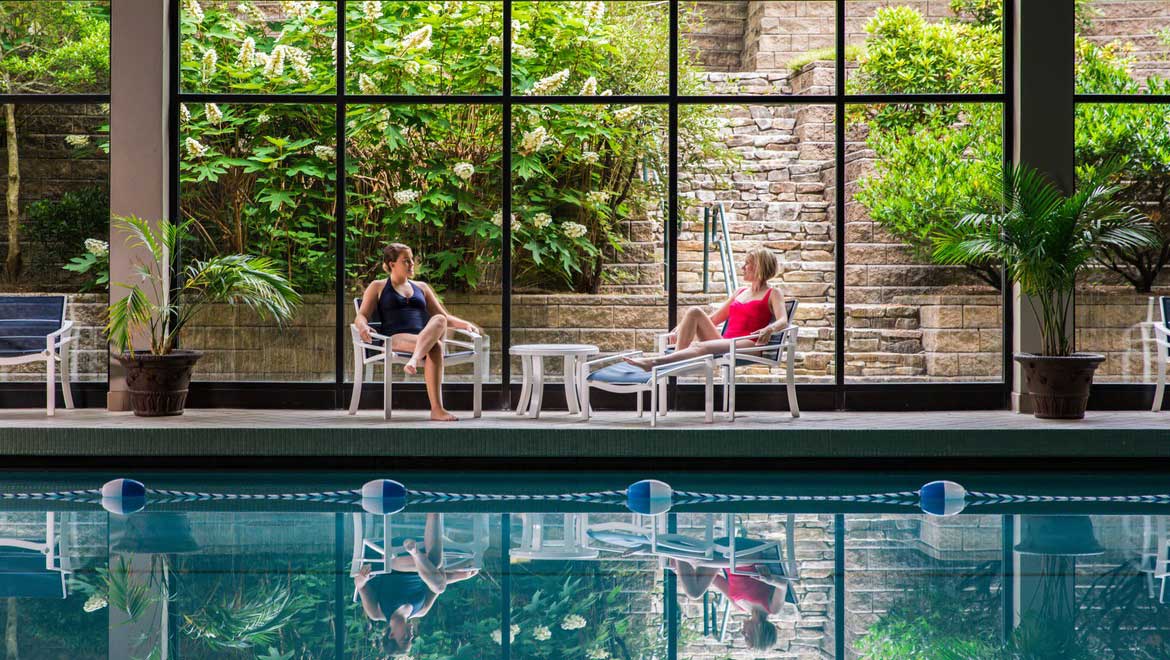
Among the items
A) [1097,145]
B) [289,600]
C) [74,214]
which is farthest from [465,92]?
[289,600]

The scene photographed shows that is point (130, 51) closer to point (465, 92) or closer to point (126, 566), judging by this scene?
point (465, 92)

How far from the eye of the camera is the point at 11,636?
3.07 metres

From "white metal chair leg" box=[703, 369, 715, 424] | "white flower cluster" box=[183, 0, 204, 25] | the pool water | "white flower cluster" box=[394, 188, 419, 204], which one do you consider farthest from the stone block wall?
"white metal chair leg" box=[703, 369, 715, 424]

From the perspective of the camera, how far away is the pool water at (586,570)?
121 inches

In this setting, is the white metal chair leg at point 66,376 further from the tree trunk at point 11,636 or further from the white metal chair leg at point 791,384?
the white metal chair leg at point 791,384

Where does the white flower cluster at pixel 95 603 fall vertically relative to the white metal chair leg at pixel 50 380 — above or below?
below

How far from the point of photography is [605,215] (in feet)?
27.3

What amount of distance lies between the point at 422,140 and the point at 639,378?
2658mm

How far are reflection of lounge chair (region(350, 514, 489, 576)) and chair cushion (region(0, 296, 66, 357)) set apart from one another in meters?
3.99

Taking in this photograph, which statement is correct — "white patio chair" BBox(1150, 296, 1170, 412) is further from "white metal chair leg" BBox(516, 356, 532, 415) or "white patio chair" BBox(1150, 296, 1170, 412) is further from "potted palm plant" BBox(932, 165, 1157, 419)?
"white metal chair leg" BBox(516, 356, 532, 415)

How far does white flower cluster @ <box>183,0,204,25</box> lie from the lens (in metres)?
8.16

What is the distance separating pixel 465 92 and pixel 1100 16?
4589 millimetres

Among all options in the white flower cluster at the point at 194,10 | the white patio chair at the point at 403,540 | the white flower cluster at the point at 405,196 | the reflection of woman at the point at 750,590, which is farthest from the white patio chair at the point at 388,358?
the reflection of woman at the point at 750,590

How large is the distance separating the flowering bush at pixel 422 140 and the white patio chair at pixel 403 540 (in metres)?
3.49
